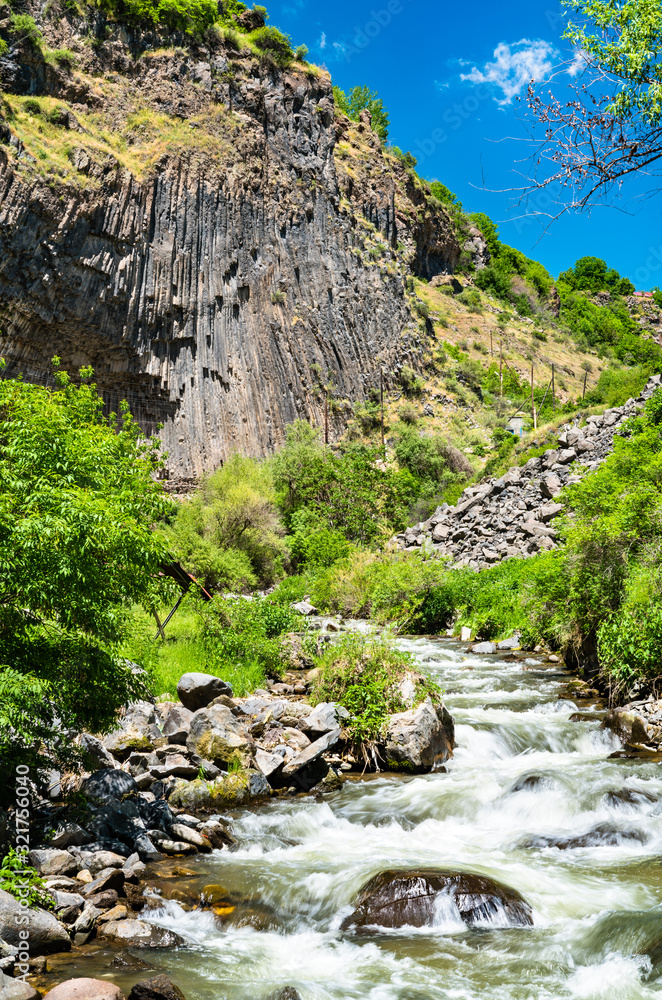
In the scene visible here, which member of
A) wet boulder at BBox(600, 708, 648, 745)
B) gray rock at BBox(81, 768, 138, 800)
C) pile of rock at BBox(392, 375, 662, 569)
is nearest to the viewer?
gray rock at BBox(81, 768, 138, 800)

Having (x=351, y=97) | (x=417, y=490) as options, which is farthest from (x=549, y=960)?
(x=351, y=97)

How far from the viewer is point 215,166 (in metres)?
44.2

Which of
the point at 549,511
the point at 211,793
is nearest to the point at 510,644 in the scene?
the point at 549,511

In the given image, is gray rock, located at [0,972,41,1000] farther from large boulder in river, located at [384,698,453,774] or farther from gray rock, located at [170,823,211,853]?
large boulder in river, located at [384,698,453,774]

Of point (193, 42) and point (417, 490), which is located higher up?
point (193, 42)

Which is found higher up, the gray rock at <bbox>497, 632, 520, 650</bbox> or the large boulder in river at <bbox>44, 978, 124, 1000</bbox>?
the gray rock at <bbox>497, 632, 520, 650</bbox>

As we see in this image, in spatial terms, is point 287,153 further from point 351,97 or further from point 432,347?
point 351,97

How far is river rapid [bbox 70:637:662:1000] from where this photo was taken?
5102 millimetres

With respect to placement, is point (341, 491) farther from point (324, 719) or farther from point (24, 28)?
point (24, 28)

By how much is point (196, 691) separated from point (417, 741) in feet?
11.1

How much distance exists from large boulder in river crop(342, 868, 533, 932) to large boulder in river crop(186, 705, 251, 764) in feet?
10.9

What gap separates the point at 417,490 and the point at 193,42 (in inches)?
1323

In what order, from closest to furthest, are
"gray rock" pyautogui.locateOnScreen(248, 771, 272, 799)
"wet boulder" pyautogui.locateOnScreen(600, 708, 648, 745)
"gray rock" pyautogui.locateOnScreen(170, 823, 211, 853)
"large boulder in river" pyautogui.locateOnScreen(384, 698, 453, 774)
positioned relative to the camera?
"gray rock" pyautogui.locateOnScreen(170, 823, 211, 853), "gray rock" pyautogui.locateOnScreen(248, 771, 272, 799), "large boulder in river" pyautogui.locateOnScreen(384, 698, 453, 774), "wet boulder" pyautogui.locateOnScreen(600, 708, 648, 745)

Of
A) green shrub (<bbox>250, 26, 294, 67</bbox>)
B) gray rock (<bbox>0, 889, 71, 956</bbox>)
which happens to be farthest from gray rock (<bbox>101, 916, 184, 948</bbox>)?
green shrub (<bbox>250, 26, 294, 67</bbox>)
